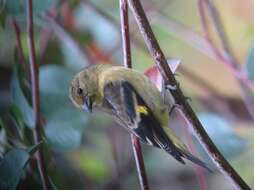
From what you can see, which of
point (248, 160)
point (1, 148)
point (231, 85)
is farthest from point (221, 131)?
point (231, 85)

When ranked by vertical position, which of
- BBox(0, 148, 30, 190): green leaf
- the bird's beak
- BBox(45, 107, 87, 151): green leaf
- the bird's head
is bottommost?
BBox(0, 148, 30, 190): green leaf

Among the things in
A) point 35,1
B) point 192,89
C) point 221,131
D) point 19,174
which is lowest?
point 19,174

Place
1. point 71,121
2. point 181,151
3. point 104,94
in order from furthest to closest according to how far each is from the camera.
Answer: point 71,121 < point 104,94 < point 181,151

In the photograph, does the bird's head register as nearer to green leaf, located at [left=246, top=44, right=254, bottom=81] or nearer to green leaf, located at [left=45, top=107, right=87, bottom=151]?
green leaf, located at [left=45, top=107, right=87, bottom=151]

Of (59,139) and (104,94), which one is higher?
(104,94)

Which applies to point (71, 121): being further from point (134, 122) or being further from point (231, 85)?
point (231, 85)

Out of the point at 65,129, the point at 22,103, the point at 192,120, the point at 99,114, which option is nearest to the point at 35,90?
the point at 22,103

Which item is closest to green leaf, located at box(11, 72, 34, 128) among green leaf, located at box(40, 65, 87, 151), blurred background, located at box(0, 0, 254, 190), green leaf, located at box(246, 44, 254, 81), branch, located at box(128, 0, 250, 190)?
blurred background, located at box(0, 0, 254, 190)
